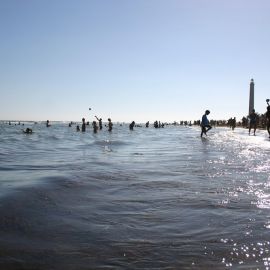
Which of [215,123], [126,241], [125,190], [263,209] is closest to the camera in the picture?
[126,241]

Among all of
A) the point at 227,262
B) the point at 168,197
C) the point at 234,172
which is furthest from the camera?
the point at 234,172

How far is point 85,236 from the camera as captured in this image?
13.3 ft

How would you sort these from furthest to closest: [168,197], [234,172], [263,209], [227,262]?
[234,172], [168,197], [263,209], [227,262]

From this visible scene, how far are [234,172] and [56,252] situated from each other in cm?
574

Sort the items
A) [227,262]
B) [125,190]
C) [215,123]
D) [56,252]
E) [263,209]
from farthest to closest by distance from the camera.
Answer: [215,123] → [125,190] → [263,209] → [56,252] → [227,262]

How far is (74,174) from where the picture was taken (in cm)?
897

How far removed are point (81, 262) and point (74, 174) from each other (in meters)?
5.68

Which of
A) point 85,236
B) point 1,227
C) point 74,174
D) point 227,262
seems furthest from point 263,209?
point 74,174

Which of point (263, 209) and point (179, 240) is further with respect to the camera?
point (263, 209)

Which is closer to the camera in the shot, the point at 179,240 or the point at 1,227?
the point at 179,240

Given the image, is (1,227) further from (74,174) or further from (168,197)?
(74,174)

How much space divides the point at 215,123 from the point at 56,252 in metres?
96.3

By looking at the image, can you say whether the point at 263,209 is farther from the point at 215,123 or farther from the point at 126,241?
the point at 215,123

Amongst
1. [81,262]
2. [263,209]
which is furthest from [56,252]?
[263,209]
